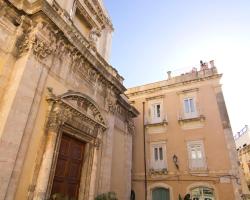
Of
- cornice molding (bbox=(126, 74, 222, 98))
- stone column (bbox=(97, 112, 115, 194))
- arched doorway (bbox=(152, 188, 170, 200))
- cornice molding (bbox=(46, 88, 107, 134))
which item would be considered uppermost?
cornice molding (bbox=(126, 74, 222, 98))

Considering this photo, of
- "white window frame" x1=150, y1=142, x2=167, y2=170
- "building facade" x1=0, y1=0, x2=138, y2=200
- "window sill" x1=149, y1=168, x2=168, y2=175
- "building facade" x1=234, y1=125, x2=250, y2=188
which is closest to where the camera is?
A: "building facade" x1=0, y1=0, x2=138, y2=200

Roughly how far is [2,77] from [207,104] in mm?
11999

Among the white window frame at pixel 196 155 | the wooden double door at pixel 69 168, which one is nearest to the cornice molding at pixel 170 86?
the white window frame at pixel 196 155

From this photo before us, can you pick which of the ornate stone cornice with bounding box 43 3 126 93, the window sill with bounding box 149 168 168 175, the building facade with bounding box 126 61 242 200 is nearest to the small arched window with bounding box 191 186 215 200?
the building facade with bounding box 126 61 242 200

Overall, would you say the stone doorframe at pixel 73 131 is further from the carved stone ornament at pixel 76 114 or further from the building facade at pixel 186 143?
the building facade at pixel 186 143

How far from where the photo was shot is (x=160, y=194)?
13.4m

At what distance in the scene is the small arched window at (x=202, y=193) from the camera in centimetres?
1204

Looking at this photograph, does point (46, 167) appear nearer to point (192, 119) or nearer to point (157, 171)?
point (157, 171)

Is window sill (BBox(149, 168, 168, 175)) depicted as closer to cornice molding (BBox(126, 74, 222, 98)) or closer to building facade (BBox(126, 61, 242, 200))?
building facade (BBox(126, 61, 242, 200))

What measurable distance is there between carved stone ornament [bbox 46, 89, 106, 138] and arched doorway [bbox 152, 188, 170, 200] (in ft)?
22.4

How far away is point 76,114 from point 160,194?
870 cm

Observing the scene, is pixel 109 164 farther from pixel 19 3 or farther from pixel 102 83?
pixel 19 3

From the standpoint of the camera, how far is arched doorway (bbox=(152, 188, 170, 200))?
43.2ft

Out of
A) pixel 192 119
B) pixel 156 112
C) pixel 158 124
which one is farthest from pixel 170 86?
pixel 192 119
